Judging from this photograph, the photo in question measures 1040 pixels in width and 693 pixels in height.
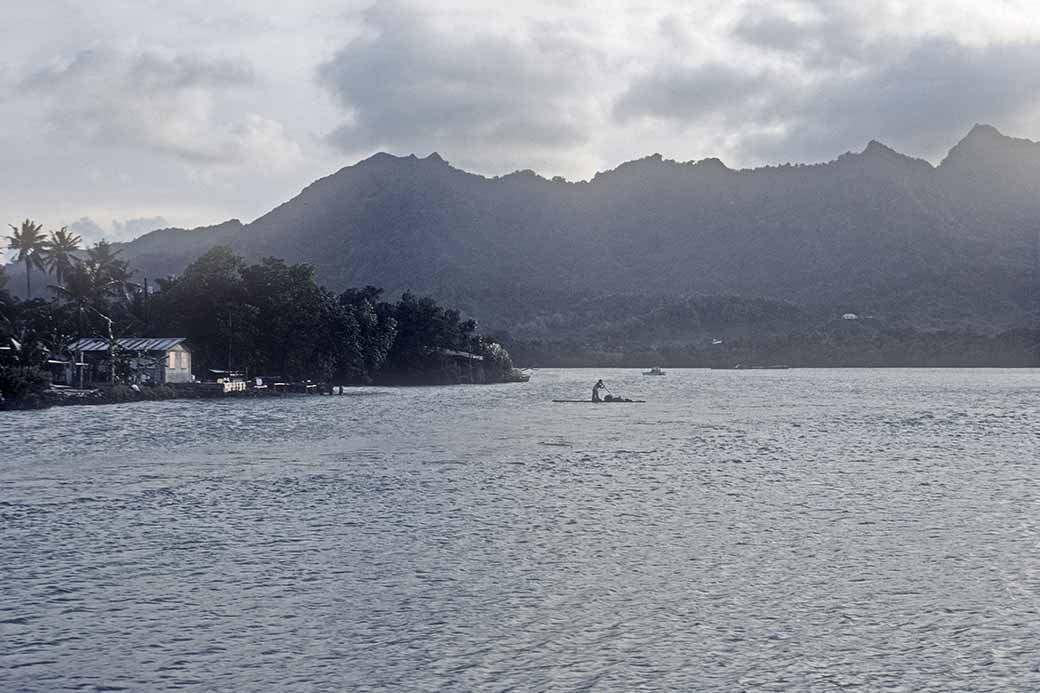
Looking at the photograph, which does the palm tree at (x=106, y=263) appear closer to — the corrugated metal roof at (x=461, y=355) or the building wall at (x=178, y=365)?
the building wall at (x=178, y=365)

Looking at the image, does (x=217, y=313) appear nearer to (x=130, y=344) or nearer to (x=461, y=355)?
(x=130, y=344)

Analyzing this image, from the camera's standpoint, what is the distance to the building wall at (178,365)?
119 meters

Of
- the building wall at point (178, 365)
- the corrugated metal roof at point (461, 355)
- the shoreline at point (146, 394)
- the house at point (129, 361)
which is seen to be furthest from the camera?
the corrugated metal roof at point (461, 355)

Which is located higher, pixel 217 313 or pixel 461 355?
pixel 217 313

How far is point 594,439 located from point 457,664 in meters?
45.7

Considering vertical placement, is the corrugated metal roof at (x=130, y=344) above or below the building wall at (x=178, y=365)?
above

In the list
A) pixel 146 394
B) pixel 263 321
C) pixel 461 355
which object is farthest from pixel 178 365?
pixel 461 355

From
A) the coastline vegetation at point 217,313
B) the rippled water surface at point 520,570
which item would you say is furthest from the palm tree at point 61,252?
the rippled water surface at point 520,570

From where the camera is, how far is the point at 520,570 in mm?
23766

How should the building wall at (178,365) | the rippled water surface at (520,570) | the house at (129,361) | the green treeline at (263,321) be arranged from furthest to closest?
the green treeline at (263,321) → the building wall at (178,365) → the house at (129,361) → the rippled water surface at (520,570)

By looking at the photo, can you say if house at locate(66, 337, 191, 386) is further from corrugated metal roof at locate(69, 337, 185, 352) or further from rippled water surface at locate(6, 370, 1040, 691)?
rippled water surface at locate(6, 370, 1040, 691)

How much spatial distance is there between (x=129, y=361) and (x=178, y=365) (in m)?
6.28

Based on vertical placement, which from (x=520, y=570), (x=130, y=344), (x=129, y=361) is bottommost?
(x=520, y=570)

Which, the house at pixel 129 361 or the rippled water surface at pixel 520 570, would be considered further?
the house at pixel 129 361
